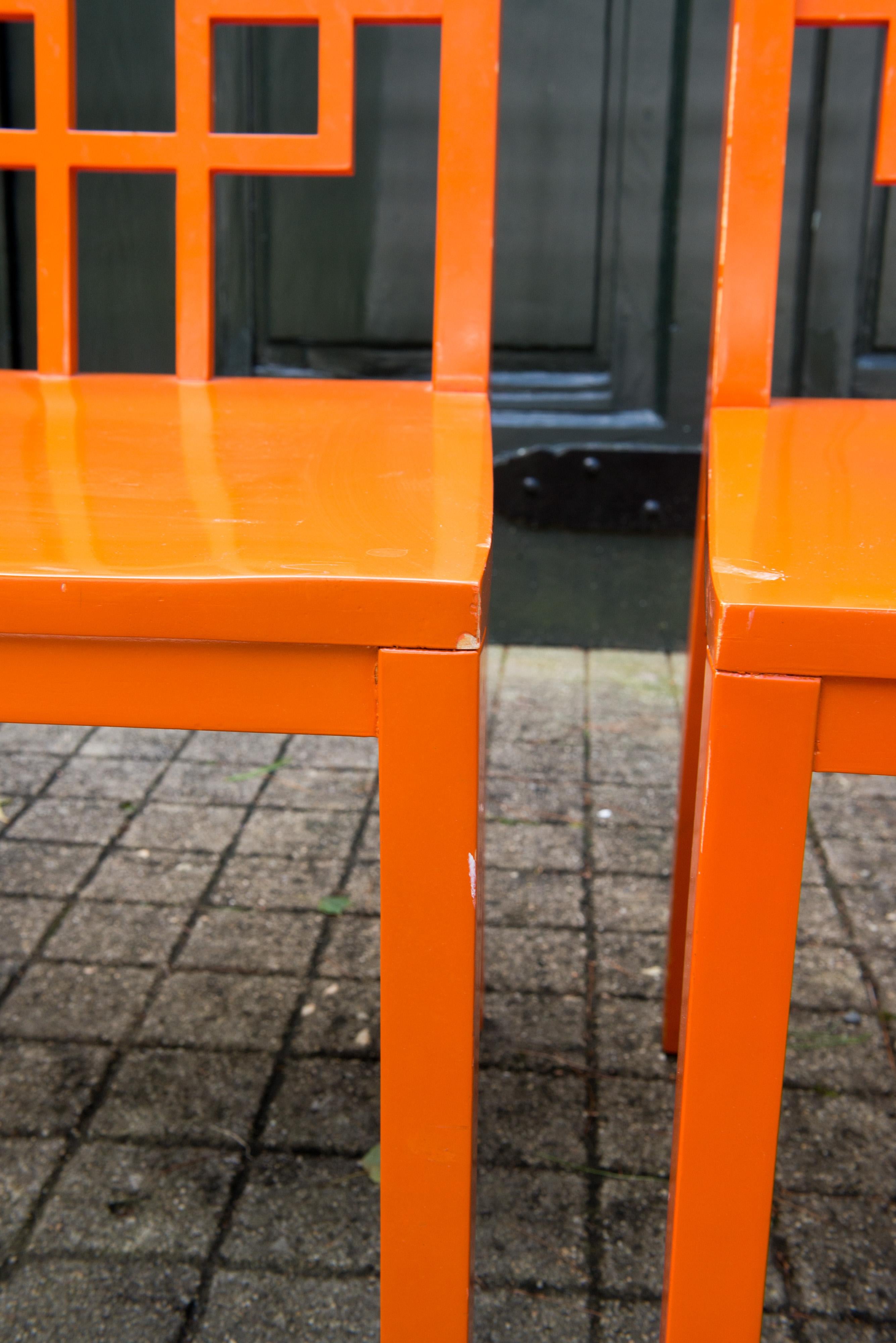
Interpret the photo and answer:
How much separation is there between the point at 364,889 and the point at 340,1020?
0.34 metres

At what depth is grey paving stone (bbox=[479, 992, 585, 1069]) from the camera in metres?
1.36

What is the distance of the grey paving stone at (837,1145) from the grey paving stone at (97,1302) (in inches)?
22.7

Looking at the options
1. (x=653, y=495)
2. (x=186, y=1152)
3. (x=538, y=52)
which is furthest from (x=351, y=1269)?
(x=538, y=52)

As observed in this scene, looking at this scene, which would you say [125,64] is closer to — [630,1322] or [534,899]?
[534,899]

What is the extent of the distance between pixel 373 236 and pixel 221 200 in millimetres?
332

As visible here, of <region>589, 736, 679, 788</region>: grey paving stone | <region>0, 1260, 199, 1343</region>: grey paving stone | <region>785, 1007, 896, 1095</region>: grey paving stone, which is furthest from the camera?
<region>589, 736, 679, 788</region>: grey paving stone

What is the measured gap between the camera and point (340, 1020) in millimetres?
1421

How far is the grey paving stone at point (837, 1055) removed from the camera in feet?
4.35

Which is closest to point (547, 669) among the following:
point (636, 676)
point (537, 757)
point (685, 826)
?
point (636, 676)

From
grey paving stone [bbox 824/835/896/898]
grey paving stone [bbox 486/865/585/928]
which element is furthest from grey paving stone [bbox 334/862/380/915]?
grey paving stone [bbox 824/835/896/898]

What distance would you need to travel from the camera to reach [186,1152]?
1194mm

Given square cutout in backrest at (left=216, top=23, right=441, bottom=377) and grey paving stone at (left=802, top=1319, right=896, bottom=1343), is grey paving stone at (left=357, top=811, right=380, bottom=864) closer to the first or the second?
grey paving stone at (left=802, top=1319, right=896, bottom=1343)

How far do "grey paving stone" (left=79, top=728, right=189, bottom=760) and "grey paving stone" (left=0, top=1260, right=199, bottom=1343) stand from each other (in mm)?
1229

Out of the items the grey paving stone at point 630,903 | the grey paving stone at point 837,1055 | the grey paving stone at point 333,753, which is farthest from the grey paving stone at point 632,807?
the grey paving stone at point 837,1055
